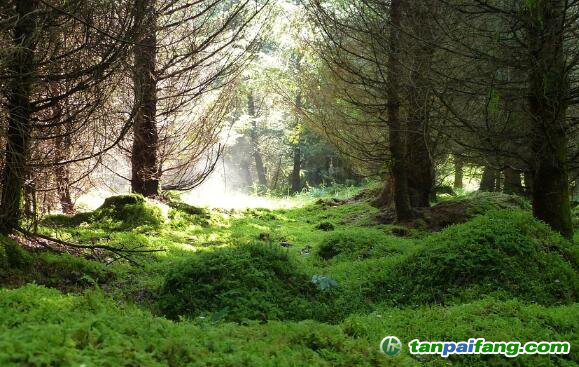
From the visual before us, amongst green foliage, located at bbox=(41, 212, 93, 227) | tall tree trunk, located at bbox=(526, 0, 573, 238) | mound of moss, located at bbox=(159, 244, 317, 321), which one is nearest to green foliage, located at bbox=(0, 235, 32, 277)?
mound of moss, located at bbox=(159, 244, 317, 321)

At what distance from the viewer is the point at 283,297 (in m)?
5.42

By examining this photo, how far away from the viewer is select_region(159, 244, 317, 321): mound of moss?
5.02m

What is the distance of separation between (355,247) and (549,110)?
3838 millimetres

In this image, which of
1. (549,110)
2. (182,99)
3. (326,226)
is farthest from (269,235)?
(549,110)

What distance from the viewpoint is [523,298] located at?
5.47 m

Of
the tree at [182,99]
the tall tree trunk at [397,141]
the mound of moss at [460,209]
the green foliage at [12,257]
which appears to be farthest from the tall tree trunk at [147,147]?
the mound of moss at [460,209]

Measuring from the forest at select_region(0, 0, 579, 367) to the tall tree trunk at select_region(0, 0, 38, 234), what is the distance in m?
0.03

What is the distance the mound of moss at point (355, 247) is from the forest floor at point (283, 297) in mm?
29

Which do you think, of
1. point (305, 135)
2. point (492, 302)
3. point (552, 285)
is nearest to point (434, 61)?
point (552, 285)

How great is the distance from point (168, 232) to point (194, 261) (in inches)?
175

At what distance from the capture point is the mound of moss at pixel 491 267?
224 inches

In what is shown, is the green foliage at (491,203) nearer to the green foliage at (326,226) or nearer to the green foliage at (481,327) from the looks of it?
the green foliage at (326,226)

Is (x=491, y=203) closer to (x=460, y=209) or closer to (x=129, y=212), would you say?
(x=460, y=209)

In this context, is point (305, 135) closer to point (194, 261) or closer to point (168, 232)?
point (168, 232)
